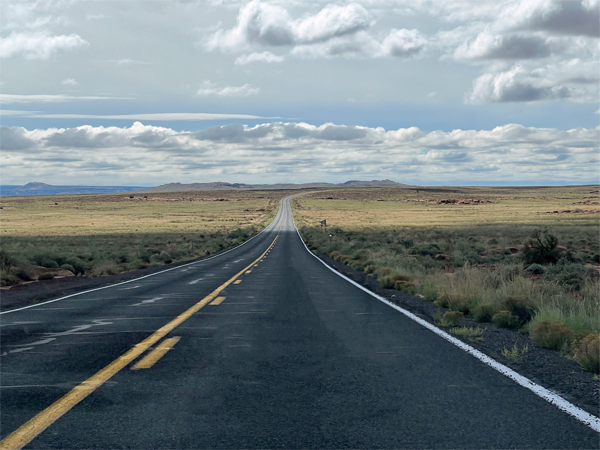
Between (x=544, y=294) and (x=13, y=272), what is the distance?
1797 centimetres

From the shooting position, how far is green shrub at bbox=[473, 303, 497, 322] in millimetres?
9531

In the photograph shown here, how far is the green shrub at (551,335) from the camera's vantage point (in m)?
7.17

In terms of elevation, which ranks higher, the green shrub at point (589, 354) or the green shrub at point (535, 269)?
the green shrub at point (589, 354)

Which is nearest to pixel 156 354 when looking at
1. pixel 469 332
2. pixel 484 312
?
pixel 469 332

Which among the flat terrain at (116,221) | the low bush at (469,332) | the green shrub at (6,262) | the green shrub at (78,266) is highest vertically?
the low bush at (469,332)

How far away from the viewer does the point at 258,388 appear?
5320mm

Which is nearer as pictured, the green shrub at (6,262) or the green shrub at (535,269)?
the green shrub at (6,262)

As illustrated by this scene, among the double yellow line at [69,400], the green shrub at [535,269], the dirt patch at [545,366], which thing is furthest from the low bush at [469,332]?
the green shrub at [535,269]

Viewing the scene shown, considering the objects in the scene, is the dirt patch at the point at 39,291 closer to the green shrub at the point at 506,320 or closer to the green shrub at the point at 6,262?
the green shrub at the point at 6,262

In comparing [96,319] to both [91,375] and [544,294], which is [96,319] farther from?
[544,294]

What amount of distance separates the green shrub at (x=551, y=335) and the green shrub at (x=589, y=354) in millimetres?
593

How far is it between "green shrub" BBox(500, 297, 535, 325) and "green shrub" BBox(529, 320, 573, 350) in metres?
1.61

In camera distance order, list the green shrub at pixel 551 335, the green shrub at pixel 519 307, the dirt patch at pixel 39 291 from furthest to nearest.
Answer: the dirt patch at pixel 39 291
the green shrub at pixel 519 307
the green shrub at pixel 551 335

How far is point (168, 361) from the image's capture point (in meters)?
6.46
